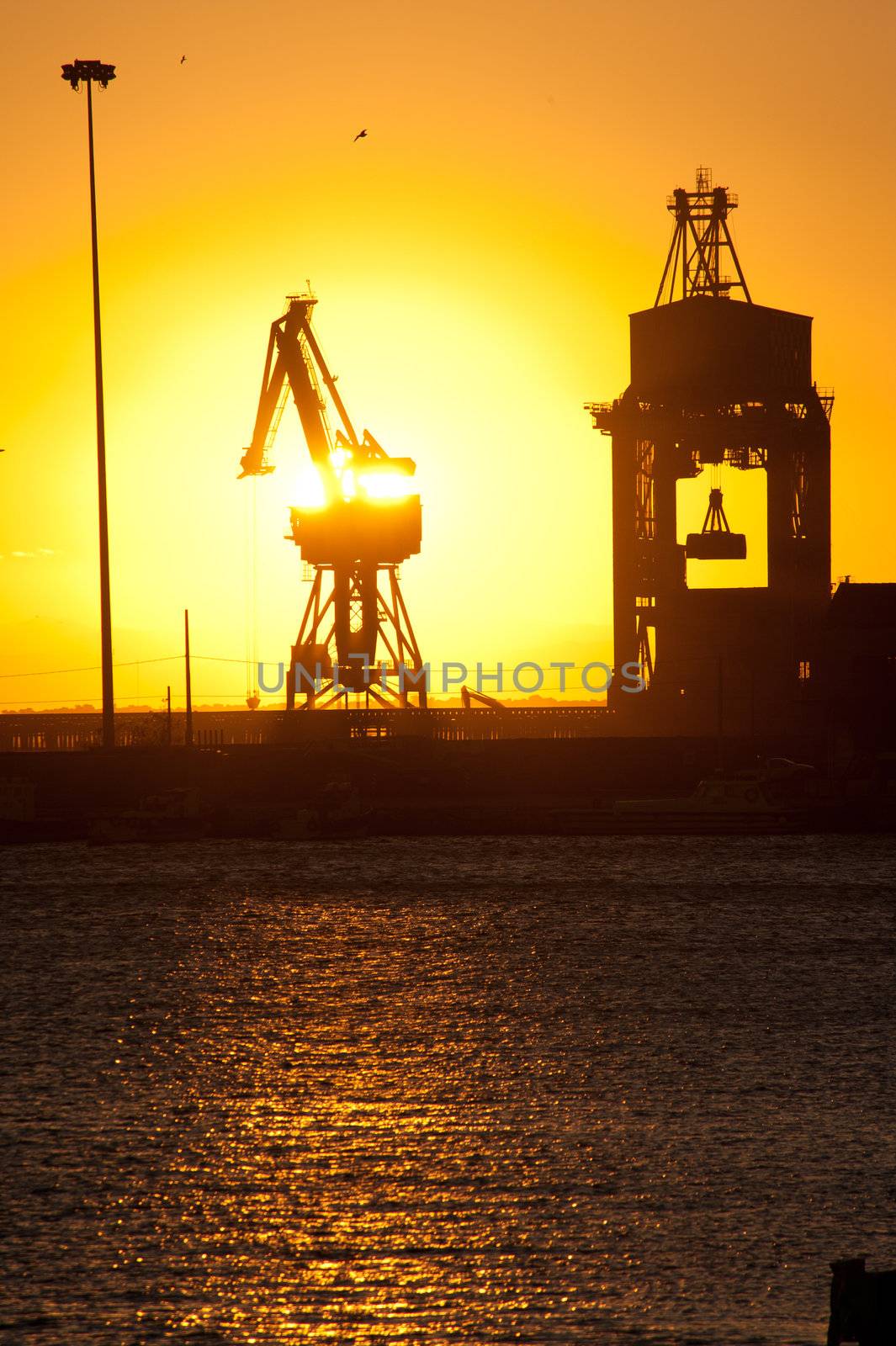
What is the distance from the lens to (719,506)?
248ft

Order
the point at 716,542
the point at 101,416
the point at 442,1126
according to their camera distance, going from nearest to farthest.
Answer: the point at 442,1126, the point at 101,416, the point at 716,542

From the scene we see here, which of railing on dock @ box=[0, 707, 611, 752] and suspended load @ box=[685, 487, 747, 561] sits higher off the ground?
suspended load @ box=[685, 487, 747, 561]

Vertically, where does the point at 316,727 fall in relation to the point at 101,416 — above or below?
below

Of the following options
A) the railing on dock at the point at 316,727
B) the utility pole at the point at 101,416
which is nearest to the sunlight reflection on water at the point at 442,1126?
the utility pole at the point at 101,416

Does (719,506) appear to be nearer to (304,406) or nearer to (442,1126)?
(304,406)

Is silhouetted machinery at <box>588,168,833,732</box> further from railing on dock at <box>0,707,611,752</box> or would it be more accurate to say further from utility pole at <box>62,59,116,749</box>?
utility pole at <box>62,59,116,749</box>

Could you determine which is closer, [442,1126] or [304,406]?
[442,1126]

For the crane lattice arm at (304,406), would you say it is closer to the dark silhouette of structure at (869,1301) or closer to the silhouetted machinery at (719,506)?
the silhouetted machinery at (719,506)

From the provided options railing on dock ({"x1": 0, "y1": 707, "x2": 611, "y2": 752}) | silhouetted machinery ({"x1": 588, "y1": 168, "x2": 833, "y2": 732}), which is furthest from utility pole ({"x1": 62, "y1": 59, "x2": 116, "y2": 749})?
silhouetted machinery ({"x1": 588, "y1": 168, "x2": 833, "y2": 732})

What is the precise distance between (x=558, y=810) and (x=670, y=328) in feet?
98.0

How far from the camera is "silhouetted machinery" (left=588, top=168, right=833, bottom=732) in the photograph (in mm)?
72188

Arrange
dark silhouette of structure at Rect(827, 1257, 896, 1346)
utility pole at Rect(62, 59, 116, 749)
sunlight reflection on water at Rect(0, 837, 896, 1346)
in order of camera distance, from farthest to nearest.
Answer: utility pole at Rect(62, 59, 116, 749), sunlight reflection on water at Rect(0, 837, 896, 1346), dark silhouette of structure at Rect(827, 1257, 896, 1346)

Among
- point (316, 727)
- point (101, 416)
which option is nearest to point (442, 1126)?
point (101, 416)

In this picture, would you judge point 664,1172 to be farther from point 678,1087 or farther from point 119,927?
point 119,927
